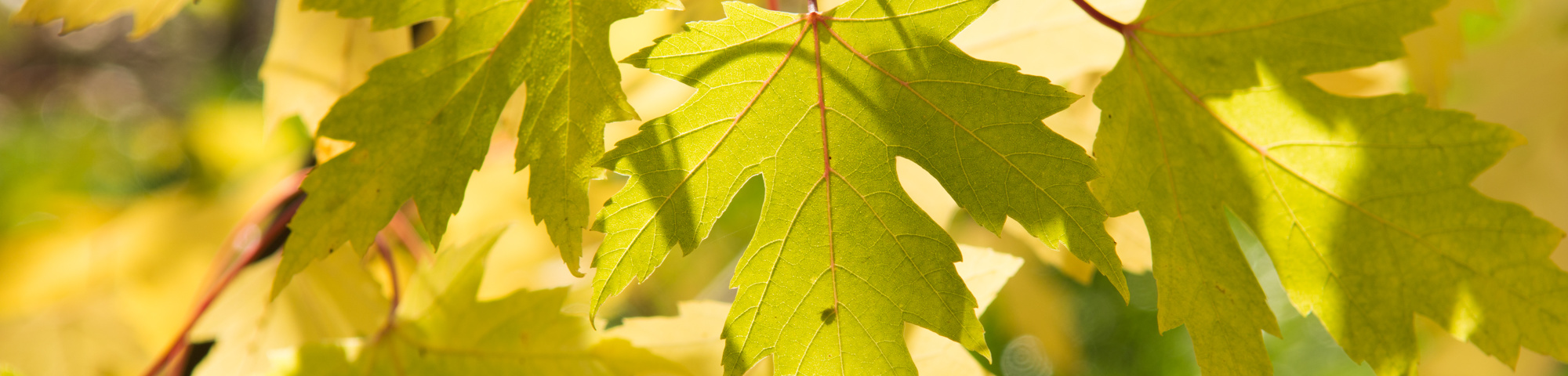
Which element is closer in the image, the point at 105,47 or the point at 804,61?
the point at 804,61

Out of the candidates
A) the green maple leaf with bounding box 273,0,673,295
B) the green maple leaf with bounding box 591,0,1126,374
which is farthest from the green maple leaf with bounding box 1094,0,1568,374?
the green maple leaf with bounding box 273,0,673,295

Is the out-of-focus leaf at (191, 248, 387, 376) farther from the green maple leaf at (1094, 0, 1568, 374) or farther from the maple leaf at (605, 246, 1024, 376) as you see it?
the green maple leaf at (1094, 0, 1568, 374)

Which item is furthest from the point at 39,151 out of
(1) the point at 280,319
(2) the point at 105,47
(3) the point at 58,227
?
(1) the point at 280,319

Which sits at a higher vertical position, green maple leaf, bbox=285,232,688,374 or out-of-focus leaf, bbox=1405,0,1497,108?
out-of-focus leaf, bbox=1405,0,1497,108

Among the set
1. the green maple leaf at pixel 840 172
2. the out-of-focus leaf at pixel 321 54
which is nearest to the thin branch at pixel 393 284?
the out-of-focus leaf at pixel 321 54

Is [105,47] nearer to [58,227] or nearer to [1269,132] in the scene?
[58,227]

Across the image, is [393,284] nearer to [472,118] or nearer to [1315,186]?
[472,118]
